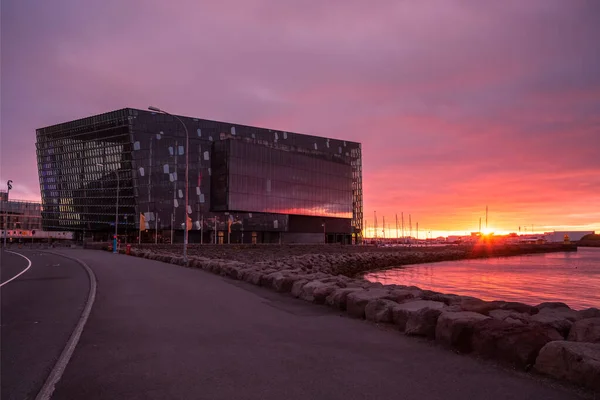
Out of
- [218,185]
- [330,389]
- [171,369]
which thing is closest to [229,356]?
[171,369]

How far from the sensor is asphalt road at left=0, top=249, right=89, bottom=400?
554 cm

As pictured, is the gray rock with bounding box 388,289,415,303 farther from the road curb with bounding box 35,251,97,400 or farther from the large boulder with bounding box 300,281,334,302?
the road curb with bounding box 35,251,97,400

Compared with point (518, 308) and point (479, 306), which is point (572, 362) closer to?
point (479, 306)

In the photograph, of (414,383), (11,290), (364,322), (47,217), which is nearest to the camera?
(414,383)

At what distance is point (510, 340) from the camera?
242 inches

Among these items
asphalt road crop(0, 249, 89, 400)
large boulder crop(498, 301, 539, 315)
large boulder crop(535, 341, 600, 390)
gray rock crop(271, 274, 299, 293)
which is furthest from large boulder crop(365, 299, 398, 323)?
asphalt road crop(0, 249, 89, 400)

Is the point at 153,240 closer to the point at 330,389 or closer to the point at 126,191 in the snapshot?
the point at 126,191

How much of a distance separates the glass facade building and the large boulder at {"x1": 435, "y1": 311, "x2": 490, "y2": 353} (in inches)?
3612

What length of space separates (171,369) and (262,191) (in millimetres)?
102249

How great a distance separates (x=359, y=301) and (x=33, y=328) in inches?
264

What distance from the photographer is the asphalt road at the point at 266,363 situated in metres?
5.05

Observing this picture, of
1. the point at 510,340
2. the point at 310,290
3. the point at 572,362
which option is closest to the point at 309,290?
the point at 310,290

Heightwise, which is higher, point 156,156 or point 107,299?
point 156,156

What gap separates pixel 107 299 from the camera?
1255cm
